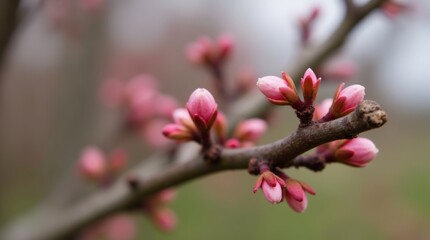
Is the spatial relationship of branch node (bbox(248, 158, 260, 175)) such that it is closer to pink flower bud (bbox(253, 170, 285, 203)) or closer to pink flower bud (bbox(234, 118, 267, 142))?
pink flower bud (bbox(253, 170, 285, 203))

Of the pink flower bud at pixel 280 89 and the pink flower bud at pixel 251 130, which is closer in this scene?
the pink flower bud at pixel 280 89

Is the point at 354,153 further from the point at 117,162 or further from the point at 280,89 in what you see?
the point at 117,162

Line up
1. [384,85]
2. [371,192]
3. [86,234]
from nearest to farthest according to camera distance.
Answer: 1. [86,234]
2. [371,192]
3. [384,85]

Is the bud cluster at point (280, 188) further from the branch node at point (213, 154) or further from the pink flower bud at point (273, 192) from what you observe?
the branch node at point (213, 154)

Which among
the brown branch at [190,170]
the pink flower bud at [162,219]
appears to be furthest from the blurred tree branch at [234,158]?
the pink flower bud at [162,219]

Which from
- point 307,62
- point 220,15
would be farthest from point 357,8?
point 220,15

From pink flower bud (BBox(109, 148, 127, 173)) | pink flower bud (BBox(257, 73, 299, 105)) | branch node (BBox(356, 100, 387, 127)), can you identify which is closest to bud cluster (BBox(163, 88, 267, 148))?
pink flower bud (BBox(257, 73, 299, 105))

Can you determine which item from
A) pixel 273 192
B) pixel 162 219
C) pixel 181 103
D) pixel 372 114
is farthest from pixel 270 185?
pixel 181 103

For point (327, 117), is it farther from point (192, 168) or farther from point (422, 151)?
point (422, 151)
